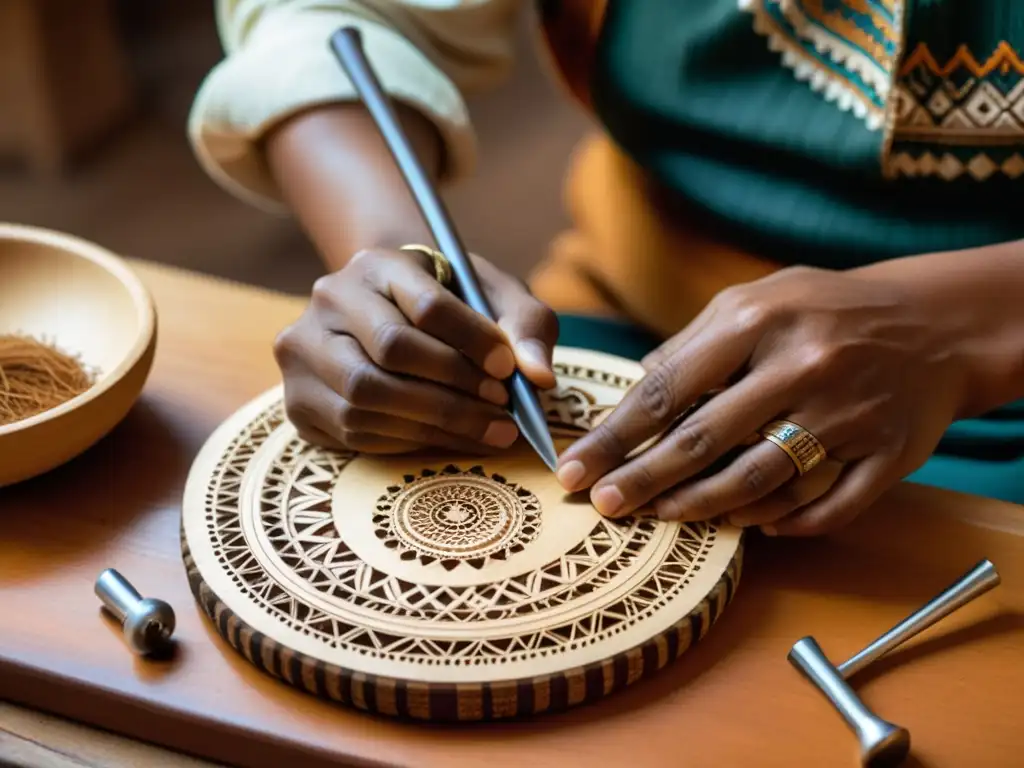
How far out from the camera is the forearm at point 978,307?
0.68 m

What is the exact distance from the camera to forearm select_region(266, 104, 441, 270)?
814 mm

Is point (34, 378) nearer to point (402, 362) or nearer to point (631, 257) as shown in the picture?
point (402, 362)

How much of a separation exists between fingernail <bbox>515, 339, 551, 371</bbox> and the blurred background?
1451 mm

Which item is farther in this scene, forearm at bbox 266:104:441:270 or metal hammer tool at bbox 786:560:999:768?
forearm at bbox 266:104:441:270

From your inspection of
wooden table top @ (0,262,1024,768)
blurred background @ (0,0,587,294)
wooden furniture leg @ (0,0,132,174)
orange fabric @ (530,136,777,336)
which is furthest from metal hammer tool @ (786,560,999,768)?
wooden furniture leg @ (0,0,132,174)

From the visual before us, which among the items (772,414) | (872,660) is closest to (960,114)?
(772,414)

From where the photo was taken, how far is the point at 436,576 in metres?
0.58

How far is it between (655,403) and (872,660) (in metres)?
0.18

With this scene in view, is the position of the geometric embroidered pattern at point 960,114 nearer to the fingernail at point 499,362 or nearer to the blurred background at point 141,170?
the fingernail at point 499,362

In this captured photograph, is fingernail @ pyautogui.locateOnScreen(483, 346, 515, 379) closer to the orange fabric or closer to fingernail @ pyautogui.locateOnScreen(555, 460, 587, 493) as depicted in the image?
fingernail @ pyautogui.locateOnScreen(555, 460, 587, 493)

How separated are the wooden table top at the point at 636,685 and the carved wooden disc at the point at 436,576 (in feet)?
0.05

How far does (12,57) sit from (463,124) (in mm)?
1625

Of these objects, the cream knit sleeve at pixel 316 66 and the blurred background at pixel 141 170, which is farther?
the blurred background at pixel 141 170

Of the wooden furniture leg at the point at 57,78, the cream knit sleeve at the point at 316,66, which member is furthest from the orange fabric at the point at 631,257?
the wooden furniture leg at the point at 57,78
